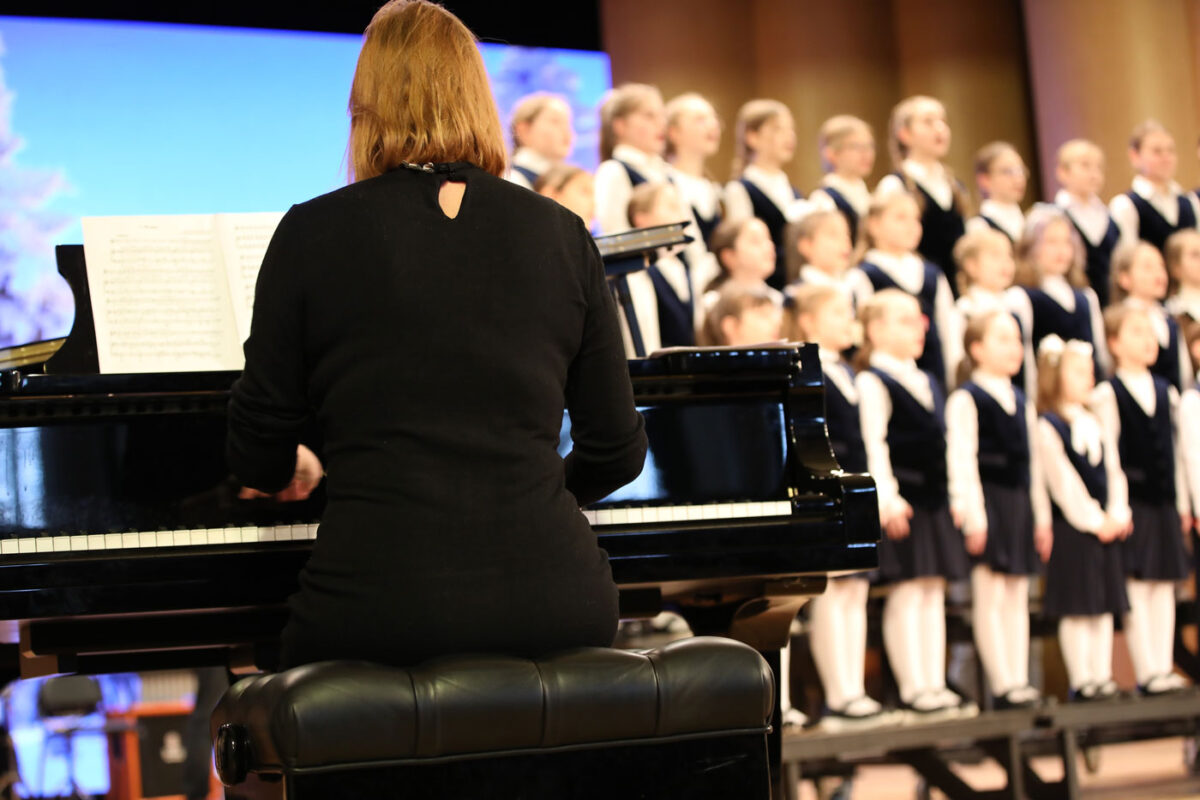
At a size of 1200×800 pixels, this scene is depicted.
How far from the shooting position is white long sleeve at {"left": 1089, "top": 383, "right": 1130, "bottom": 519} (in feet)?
16.2

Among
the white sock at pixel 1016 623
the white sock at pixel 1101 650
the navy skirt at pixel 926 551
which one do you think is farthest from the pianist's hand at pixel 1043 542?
the navy skirt at pixel 926 551

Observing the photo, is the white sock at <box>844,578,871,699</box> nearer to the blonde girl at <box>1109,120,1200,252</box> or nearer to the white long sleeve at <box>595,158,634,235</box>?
the white long sleeve at <box>595,158,634,235</box>

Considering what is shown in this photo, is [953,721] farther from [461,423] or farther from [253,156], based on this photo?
[253,156]

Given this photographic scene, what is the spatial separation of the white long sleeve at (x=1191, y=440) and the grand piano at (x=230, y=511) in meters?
3.21

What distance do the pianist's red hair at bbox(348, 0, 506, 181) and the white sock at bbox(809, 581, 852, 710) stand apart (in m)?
2.92

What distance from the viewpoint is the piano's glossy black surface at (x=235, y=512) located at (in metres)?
2.06

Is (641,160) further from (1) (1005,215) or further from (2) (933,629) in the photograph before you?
(2) (933,629)

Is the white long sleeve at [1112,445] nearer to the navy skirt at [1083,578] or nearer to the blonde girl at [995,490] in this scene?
the navy skirt at [1083,578]

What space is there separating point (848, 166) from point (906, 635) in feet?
6.21

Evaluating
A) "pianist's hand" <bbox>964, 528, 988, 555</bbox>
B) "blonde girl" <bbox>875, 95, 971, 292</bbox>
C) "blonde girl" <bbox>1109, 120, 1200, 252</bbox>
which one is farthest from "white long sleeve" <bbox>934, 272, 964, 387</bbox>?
"blonde girl" <bbox>1109, 120, 1200, 252</bbox>

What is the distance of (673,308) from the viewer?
477cm

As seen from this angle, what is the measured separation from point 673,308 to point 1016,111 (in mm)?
3331

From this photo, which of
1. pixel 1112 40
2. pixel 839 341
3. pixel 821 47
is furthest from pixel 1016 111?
pixel 839 341

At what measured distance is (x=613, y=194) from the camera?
4965 millimetres
